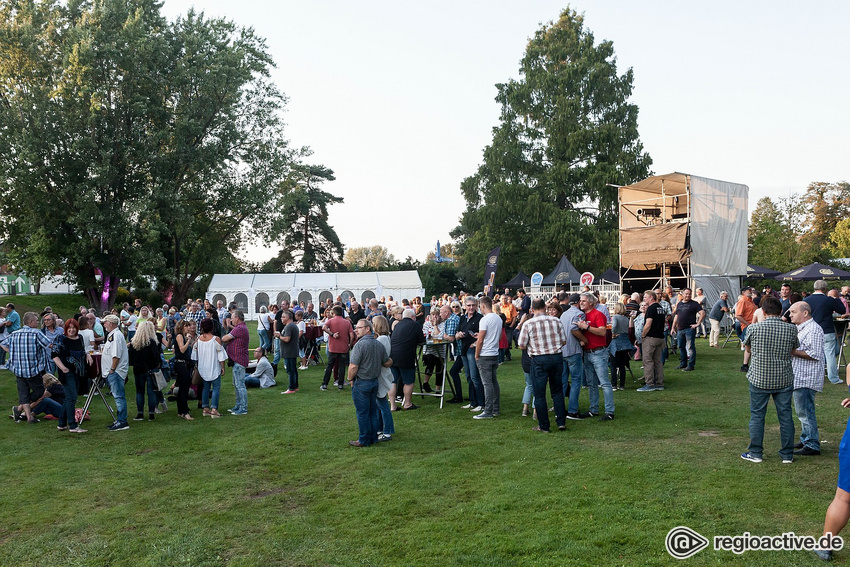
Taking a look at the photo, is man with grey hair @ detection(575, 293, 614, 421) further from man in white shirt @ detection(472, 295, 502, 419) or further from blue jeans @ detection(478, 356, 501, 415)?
blue jeans @ detection(478, 356, 501, 415)

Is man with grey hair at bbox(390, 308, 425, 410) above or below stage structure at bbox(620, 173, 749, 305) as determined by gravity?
below

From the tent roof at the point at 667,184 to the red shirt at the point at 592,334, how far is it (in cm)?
1701

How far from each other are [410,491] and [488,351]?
3.01m

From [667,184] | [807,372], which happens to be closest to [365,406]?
[807,372]

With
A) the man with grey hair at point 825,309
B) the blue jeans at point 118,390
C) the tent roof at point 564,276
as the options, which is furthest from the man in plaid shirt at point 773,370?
the tent roof at point 564,276

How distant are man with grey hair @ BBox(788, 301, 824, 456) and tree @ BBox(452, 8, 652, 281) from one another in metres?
28.3

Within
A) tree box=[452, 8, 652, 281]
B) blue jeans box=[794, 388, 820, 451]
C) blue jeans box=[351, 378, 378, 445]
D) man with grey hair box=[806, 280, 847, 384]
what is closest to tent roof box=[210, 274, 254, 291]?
tree box=[452, 8, 652, 281]

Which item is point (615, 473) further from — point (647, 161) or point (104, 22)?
point (647, 161)

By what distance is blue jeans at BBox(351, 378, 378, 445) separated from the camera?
7204 millimetres

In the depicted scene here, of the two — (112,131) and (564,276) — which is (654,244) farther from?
(112,131)

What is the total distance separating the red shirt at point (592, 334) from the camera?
826 centimetres

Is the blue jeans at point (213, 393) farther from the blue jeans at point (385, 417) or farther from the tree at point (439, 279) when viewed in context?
the tree at point (439, 279)

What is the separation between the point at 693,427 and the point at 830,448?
1.50 metres

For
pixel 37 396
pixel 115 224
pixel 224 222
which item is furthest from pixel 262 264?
pixel 37 396
